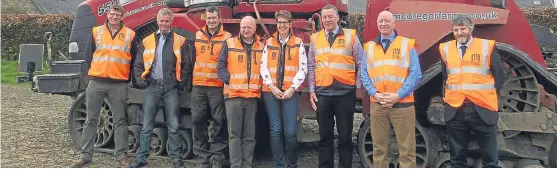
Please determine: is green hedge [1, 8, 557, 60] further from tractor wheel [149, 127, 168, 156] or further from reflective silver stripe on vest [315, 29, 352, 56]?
reflective silver stripe on vest [315, 29, 352, 56]

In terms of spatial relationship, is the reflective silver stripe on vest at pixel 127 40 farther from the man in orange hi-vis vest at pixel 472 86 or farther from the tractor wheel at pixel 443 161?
the tractor wheel at pixel 443 161

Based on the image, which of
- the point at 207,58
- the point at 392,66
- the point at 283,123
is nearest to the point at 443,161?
the point at 392,66

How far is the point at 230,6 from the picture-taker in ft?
21.8

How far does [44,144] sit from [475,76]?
5.61 meters

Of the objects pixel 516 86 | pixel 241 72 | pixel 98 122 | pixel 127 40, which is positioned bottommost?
pixel 98 122

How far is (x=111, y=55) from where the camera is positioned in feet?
19.7

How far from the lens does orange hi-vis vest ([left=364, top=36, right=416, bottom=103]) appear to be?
16.4ft

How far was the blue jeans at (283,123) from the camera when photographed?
5539 millimetres

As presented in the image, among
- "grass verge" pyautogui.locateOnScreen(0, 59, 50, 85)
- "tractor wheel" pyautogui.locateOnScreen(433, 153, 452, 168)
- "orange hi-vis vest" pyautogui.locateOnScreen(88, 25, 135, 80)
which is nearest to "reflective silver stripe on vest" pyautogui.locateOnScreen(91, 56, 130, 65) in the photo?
"orange hi-vis vest" pyautogui.locateOnScreen(88, 25, 135, 80)

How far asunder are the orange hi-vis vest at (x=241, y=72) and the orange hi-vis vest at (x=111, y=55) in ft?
4.00

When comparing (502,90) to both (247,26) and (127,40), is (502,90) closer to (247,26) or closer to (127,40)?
(247,26)

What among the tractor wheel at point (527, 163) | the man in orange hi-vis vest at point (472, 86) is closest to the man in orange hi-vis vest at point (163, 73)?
the man in orange hi-vis vest at point (472, 86)

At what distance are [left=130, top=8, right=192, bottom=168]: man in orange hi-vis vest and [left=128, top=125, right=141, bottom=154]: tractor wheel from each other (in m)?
0.78

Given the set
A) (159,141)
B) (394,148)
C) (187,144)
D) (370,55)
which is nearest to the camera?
(370,55)
